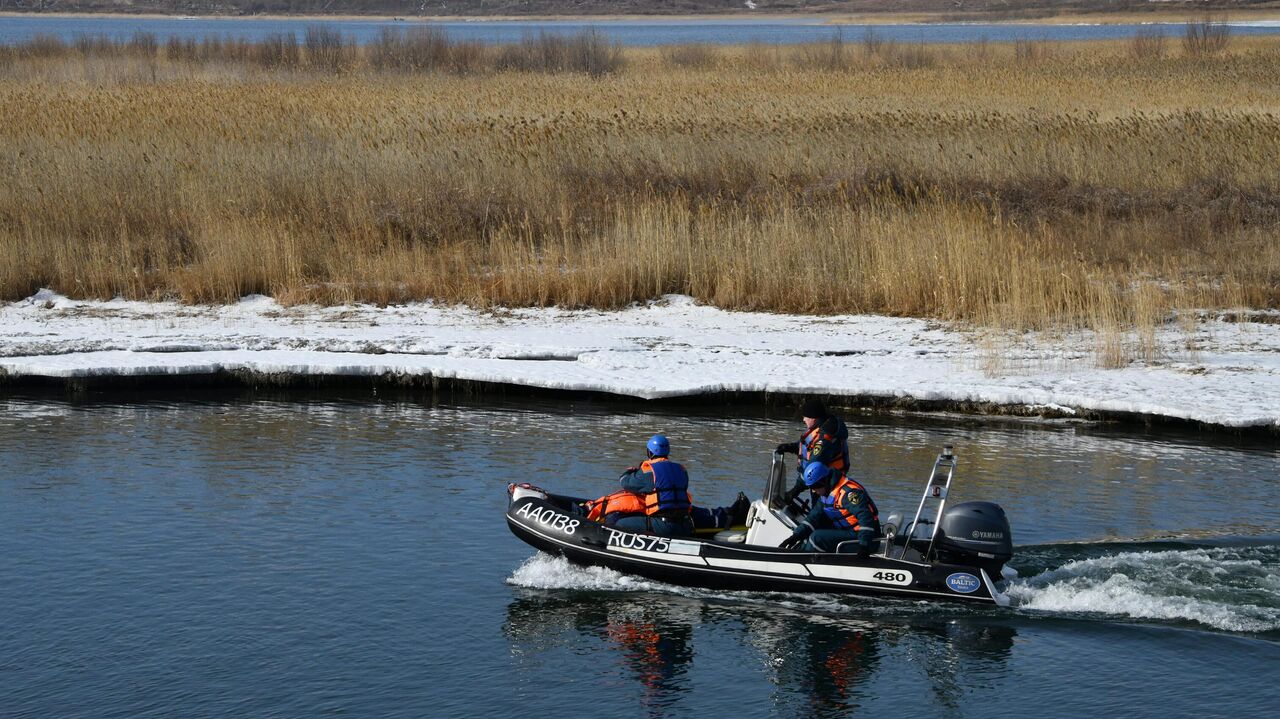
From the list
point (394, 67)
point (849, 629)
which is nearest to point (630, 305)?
point (849, 629)

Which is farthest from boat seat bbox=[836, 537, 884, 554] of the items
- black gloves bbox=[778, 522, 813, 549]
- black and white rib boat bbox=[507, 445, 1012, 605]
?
black gloves bbox=[778, 522, 813, 549]

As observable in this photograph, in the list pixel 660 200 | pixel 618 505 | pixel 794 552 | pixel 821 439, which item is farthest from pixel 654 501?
pixel 660 200

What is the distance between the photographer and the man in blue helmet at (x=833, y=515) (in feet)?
39.5

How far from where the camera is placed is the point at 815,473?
476 inches

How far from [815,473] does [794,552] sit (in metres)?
0.70

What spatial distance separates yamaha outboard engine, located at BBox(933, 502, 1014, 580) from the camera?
11.6 m

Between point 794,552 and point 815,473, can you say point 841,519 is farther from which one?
point 794,552

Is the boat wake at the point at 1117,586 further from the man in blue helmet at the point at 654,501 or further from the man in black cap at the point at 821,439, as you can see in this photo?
the man in black cap at the point at 821,439

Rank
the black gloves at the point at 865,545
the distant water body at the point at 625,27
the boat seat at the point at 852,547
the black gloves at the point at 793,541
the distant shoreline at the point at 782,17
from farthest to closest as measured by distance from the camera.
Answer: the distant shoreline at the point at 782,17
the distant water body at the point at 625,27
the black gloves at the point at 793,541
the boat seat at the point at 852,547
the black gloves at the point at 865,545

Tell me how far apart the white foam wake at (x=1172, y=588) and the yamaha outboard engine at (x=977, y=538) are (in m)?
0.38

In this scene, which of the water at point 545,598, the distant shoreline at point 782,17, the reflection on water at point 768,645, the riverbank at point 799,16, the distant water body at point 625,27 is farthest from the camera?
the riverbank at point 799,16

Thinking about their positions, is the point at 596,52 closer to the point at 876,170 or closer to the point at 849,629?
the point at 876,170

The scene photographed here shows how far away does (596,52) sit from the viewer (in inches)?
1841

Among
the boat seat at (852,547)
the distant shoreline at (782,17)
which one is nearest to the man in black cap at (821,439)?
the boat seat at (852,547)
